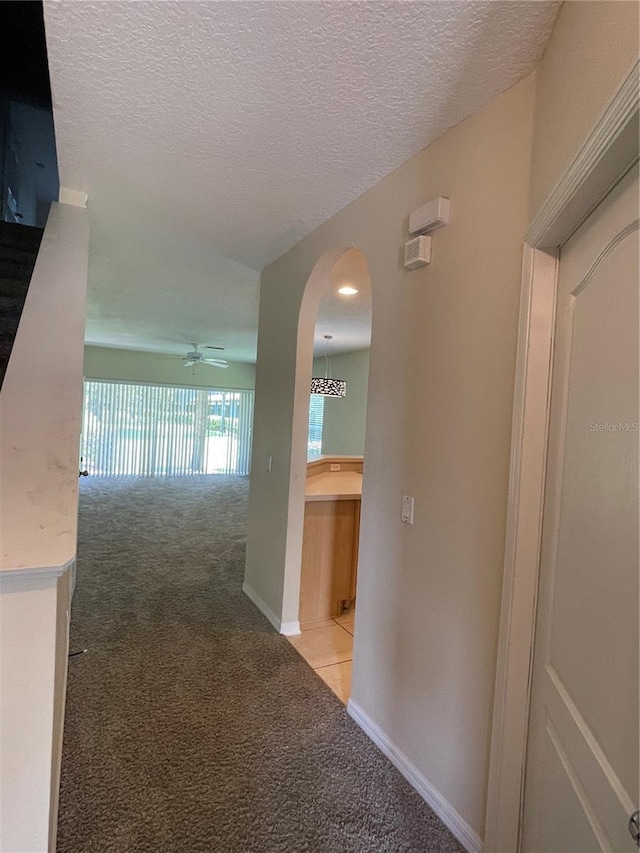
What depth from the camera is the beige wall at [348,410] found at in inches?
286

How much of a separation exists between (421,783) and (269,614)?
1578mm

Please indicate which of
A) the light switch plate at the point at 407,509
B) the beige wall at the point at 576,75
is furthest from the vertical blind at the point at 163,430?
the beige wall at the point at 576,75

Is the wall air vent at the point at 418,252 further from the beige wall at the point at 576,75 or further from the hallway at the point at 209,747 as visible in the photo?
the hallway at the point at 209,747

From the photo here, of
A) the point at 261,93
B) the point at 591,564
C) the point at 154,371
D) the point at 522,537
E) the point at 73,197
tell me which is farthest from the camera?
the point at 154,371

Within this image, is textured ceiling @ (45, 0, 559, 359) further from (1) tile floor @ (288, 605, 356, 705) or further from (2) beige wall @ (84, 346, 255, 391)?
(2) beige wall @ (84, 346, 255, 391)

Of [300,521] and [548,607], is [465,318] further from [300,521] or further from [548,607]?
[300,521]

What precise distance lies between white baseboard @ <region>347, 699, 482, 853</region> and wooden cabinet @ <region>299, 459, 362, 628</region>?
1.05 metres

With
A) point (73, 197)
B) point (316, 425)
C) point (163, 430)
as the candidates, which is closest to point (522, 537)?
point (73, 197)

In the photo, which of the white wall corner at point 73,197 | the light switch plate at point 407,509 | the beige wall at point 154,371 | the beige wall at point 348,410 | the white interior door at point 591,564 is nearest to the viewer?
the white interior door at point 591,564

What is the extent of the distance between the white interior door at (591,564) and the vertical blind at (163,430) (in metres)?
8.81

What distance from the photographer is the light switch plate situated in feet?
5.87

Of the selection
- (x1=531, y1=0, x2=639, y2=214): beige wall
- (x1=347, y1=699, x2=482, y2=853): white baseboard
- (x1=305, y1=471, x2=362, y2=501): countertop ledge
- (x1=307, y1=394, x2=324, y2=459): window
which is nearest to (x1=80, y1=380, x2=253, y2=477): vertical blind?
(x1=307, y1=394, x2=324, y2=459): window

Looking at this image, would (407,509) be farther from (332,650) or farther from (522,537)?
(332,650)

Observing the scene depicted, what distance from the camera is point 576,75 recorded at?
3.41ft
